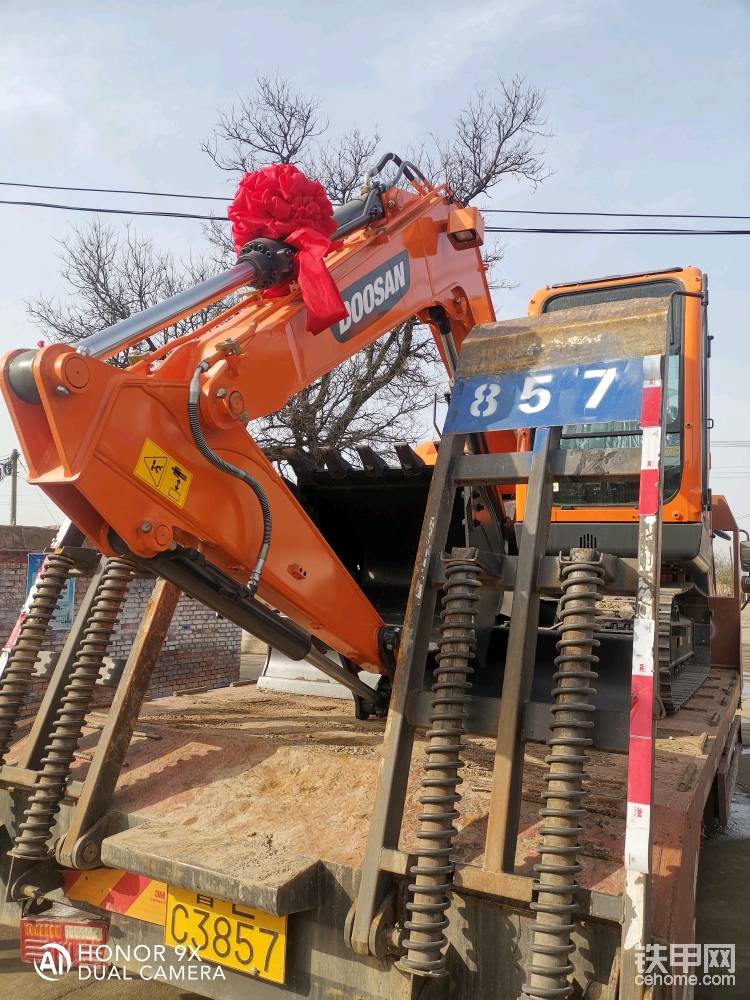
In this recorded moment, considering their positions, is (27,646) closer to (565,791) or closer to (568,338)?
(565,791)

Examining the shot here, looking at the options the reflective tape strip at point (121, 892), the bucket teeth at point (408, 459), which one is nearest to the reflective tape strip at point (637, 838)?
the reflective tape strip at point (121, 892)

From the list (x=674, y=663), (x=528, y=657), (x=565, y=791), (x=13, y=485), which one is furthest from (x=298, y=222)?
(x=13, y=485)

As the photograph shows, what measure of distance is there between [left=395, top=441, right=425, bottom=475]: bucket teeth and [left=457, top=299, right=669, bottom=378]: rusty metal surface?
122 cm

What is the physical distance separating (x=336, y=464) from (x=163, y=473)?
7.51ft

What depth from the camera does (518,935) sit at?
221 centimetres

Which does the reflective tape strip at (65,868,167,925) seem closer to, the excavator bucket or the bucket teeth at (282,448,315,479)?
the excavator bucket

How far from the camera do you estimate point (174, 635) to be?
1027cm

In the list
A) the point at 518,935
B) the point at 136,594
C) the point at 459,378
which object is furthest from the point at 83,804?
the point at 136,594

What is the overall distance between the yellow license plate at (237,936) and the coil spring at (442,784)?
0.42 metres

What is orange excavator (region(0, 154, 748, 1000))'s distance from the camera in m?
2.23

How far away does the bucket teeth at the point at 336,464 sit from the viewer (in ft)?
15.4

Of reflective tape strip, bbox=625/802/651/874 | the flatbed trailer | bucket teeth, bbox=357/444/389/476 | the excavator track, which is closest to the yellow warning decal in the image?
the flatbed trailer

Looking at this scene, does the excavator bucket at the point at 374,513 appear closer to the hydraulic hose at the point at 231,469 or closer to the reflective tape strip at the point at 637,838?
the hydraulic hose at the point at 231,469

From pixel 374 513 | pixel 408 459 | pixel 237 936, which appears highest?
pixel 408 459
